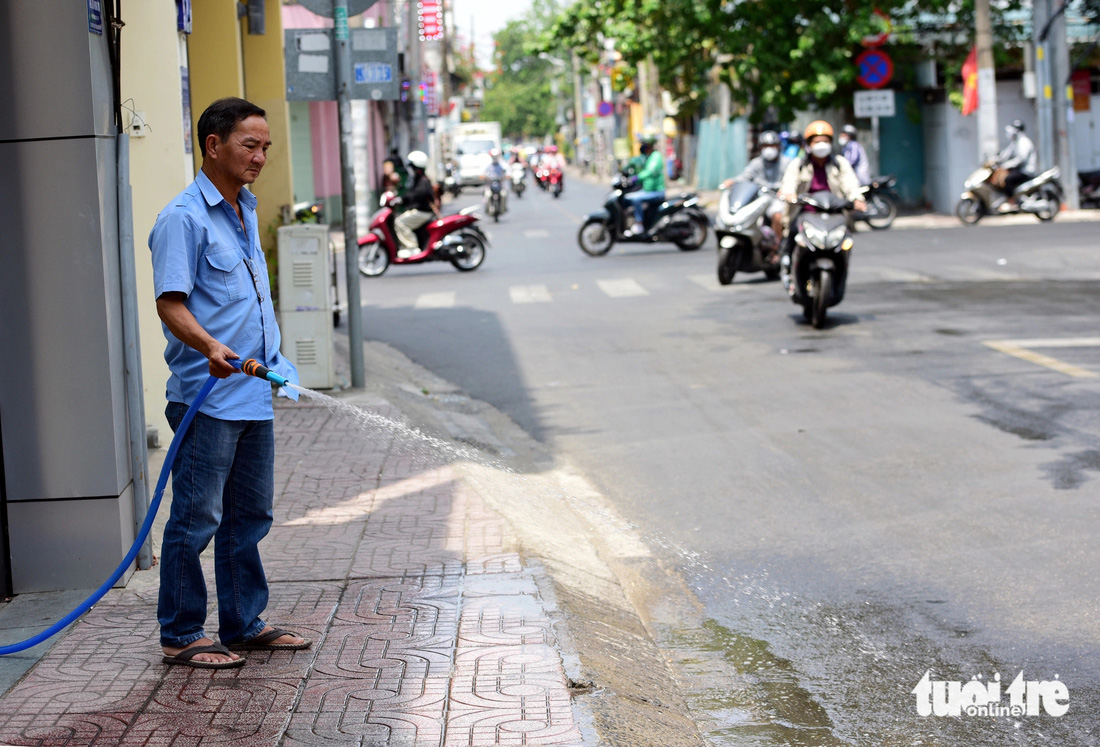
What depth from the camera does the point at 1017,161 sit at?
78.7 ft

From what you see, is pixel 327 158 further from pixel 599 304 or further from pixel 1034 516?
pixel 1034 516

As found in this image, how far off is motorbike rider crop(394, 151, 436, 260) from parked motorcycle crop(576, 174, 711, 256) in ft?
9.32

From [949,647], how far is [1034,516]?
173 centimetres

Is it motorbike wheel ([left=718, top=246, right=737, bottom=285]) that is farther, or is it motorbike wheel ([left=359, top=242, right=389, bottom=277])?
motorbike wheel ([left=359, top=242, right=389, bottom=277])

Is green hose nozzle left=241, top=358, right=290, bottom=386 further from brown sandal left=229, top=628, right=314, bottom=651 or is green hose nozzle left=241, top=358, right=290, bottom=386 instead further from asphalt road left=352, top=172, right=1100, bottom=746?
asphalt road left=352, top=172, right=1100, bottom=746

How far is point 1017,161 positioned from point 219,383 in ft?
73.7

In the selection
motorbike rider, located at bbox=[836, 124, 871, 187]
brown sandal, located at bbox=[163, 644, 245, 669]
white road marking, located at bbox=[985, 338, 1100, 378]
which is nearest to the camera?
brown sandal, located at bbox=[163, 644, 245, 669]

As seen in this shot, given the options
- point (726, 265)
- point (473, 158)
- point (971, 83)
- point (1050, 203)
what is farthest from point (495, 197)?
point (473, 158)

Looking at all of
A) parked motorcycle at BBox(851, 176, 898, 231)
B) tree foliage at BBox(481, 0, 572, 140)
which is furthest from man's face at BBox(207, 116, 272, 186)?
tree foliage at BBox(481, 0, 572, 140)

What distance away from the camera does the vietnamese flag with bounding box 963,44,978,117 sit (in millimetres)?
25516

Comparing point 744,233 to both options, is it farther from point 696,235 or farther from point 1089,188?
point 1089,188

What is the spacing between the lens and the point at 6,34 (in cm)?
467

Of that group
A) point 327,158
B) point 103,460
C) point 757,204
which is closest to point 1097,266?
point 757,204

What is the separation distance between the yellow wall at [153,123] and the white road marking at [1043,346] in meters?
6.21
